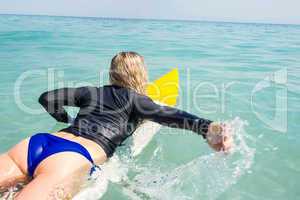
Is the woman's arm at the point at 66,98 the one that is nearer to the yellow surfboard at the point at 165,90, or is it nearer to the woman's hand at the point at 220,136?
the woman's hand at the point at 220,136

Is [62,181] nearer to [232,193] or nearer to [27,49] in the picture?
[232,193]

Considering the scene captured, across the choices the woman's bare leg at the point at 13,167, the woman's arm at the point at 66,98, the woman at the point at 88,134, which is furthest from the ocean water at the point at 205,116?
the woman's arm at the point at 66,98

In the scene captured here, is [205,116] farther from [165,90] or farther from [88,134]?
[88,134]

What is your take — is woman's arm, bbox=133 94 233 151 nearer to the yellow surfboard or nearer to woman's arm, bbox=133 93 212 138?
woman's arm, bbox=133 93 212 138

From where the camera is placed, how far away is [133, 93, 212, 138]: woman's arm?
109 inches

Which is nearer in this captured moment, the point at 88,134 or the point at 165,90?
the point at 88,134

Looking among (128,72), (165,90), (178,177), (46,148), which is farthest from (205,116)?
(46,148)

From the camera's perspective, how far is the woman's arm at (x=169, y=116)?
276cm

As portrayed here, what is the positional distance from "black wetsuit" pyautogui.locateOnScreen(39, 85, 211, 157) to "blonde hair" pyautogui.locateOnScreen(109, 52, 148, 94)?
0.06 meters

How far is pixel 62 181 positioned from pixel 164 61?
8083 millimetres

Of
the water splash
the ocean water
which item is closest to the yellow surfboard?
the ocean water

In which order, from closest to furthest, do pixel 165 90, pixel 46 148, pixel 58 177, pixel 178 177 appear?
pixel 58 177 < pixel 46 148 < pixel 178 177 < pixel 165 90

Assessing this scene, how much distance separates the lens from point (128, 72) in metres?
3.06

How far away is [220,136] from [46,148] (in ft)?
3.86
